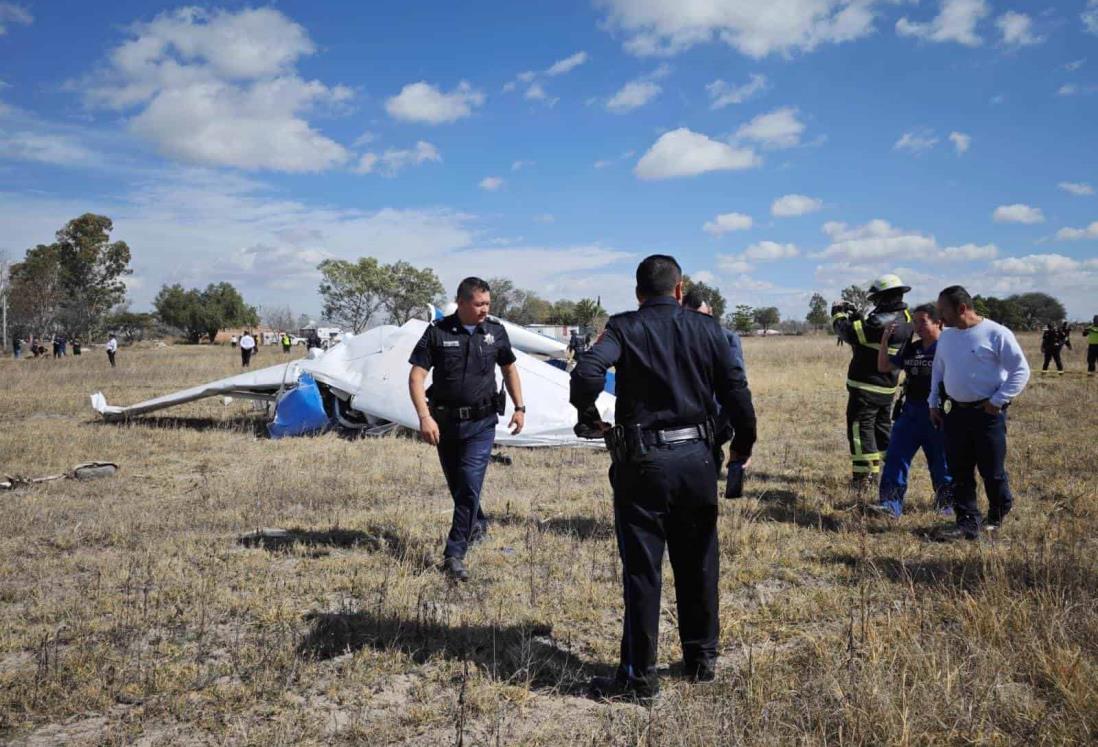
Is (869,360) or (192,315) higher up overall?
(192,315)

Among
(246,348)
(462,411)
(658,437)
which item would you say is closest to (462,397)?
(462,411)

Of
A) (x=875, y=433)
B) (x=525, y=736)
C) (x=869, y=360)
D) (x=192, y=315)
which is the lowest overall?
(x=525, y=736)

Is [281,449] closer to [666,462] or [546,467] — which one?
[546,467]

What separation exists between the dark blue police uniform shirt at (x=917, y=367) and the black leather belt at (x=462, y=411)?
359 cm

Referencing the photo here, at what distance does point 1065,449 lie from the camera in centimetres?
830

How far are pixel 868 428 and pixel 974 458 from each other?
4.22 ft

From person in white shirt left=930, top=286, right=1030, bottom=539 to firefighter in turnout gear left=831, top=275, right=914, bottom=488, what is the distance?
96 cm

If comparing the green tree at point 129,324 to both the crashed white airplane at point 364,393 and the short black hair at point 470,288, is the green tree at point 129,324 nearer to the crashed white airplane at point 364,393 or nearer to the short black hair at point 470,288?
the crashed white airplane at point 364,393

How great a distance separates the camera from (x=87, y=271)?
58.1 metres

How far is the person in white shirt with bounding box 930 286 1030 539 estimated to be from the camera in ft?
16.3

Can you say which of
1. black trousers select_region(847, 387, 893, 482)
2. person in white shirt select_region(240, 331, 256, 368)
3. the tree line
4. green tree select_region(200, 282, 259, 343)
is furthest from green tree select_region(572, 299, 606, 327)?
black trousers select_region(847, 387, 893, 482)

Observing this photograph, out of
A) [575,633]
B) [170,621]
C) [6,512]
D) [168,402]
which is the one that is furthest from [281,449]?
[575,633]

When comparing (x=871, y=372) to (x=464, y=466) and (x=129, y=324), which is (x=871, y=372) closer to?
(x=464, y=466)

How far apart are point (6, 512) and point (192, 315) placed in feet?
240
